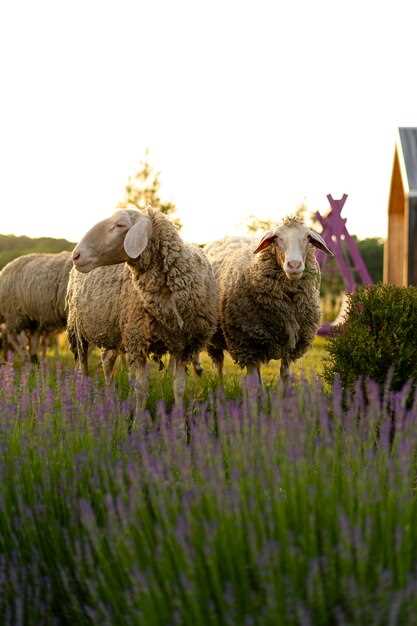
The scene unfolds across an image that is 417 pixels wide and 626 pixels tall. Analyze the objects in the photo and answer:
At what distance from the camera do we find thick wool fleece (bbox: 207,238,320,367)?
682 cm

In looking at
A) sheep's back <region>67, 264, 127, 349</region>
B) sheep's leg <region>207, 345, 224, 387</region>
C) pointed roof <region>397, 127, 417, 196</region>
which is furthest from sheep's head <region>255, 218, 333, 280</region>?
pointed roof <region>397, 127, 417, 196</region>

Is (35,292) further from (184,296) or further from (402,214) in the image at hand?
(402,214)

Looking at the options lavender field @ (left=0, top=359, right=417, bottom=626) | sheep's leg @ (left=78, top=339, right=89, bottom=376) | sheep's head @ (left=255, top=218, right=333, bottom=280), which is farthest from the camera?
sheep's leg @ (left=78, top=339, right=89, bottom=376)

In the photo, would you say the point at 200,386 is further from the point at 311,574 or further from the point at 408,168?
the point at 408,168

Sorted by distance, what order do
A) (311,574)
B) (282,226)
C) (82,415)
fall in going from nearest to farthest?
(311,574) < (82,415) < (282,226)

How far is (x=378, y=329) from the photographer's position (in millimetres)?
6535

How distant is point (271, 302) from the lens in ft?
22.5

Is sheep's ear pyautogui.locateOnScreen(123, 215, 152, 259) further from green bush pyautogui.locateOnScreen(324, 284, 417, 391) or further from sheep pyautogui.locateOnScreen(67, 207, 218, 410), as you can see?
green bush pyautogui.locateOnScreen(324, 284, 417, 391)

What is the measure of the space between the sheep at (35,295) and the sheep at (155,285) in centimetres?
511

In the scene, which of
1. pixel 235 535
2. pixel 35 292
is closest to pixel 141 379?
pixel 235 535

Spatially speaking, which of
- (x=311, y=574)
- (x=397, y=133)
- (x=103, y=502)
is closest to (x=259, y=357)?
(x=103, y=502)

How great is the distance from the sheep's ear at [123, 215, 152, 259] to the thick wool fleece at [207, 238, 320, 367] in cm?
128

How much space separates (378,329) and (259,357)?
44.5 inches

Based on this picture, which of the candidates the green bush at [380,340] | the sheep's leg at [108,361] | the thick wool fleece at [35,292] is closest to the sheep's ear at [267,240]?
the green bush at [380,340]
